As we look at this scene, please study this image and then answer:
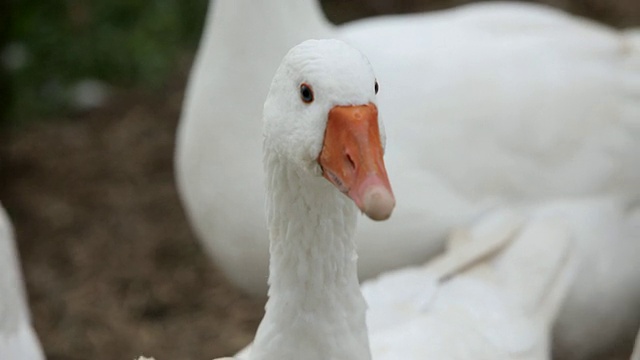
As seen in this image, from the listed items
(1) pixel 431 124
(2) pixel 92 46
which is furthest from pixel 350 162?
(2) pixel 92 46

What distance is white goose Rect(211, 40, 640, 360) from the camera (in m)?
1.72

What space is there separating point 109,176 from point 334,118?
3.27 m

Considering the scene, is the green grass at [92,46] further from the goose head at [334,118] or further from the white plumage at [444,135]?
the goose head at [334,118]

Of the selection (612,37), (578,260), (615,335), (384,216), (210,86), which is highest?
(384,216)

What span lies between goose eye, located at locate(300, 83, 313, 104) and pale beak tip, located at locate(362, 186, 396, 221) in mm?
214

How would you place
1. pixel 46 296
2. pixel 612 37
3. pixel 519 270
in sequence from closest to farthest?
pixel 519 270 < pixel 612 37 < pixel 46 296

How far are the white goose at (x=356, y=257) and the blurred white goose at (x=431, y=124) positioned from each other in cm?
11

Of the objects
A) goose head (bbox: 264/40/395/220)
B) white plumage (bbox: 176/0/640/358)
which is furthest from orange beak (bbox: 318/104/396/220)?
white plumage (bbox: 176/0/640/358)

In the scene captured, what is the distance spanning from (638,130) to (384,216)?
1.67 metres

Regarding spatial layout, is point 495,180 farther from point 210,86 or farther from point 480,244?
point 210,86

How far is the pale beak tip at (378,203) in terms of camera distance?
1571mm

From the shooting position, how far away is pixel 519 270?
2.77 m

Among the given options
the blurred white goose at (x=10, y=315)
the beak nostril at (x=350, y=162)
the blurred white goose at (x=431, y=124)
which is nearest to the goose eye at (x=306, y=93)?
the beak nostril at (x=350, y=162)

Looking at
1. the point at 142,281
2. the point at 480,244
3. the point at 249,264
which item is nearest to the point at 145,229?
the point at 142,281
